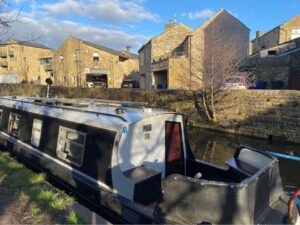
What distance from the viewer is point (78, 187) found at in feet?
17.0

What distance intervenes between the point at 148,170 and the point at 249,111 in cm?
1230

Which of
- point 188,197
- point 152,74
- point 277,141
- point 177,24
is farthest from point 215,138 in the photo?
point 177,24

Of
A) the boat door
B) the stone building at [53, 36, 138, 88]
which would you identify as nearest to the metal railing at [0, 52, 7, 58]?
the stone building at [53, 36, 138, 88]

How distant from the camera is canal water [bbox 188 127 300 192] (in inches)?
359

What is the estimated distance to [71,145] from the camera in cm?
559

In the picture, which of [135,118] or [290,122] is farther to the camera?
[290,122]

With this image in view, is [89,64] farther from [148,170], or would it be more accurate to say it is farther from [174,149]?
[148,170]

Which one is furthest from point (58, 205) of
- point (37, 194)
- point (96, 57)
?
point (96, 57)

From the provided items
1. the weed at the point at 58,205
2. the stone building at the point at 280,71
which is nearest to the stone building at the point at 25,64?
the stone building at the point at 280,71

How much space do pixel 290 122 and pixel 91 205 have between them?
11908mm

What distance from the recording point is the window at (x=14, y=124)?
25.7 feet

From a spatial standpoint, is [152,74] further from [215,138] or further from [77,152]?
[77,152]

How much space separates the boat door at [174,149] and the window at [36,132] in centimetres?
347

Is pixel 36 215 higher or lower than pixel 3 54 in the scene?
lower
